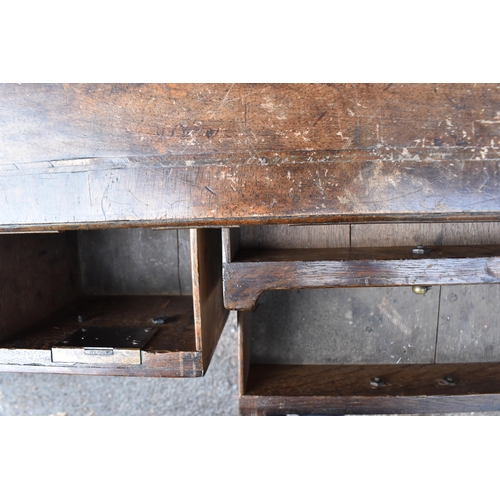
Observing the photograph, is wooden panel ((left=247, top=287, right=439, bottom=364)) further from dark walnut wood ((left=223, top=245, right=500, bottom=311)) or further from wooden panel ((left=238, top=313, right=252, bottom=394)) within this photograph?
dark walnut wood ((left=223, top=245, right=500, bottom=311))

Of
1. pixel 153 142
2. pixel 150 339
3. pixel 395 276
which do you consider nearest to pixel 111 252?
pixel 150 339

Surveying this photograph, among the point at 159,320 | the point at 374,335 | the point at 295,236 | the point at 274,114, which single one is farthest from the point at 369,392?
the point at 274,114

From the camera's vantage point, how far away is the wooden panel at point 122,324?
2.53 ft

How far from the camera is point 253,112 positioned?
656mm

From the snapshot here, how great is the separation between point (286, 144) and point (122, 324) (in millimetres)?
608

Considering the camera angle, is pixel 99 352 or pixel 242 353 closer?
pixel 99 352

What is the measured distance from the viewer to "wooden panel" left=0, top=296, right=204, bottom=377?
30.3 inches

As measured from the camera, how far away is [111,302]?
3.57 feet

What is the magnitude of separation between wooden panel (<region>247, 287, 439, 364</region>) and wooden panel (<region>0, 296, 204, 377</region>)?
0.26 metres

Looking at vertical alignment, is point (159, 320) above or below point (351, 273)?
below

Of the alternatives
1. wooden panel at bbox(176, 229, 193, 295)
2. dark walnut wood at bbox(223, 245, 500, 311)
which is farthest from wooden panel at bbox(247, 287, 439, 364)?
dark walnut wood at bbox(223, 245, 500, 311)

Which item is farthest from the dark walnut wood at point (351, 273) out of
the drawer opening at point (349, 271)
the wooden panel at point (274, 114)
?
the wooden panel at point (274, 114)

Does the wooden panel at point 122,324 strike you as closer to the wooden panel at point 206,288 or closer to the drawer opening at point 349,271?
the wooden panel at point 206,288

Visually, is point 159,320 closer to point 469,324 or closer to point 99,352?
point 99,352
